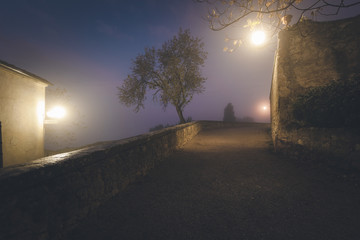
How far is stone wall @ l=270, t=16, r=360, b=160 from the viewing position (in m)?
4.16

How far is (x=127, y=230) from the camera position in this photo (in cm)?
175

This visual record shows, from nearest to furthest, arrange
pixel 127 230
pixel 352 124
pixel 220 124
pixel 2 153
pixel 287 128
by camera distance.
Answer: pixel 127 230 < pixel 352 124 < pixel 287 128 < pixel 2 153 < pixel 220 124

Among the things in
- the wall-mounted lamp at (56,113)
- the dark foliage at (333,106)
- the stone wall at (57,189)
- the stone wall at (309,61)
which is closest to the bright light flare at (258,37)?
the stone wall at (309,61)

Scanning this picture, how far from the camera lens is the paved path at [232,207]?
1710 millimetres

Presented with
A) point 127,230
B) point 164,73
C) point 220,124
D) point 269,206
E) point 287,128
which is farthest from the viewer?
point 220,124

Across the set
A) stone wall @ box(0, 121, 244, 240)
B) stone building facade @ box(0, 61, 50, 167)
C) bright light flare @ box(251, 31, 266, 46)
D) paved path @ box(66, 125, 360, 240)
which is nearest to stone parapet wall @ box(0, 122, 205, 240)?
stone wall @ box(0, 121, 244, 240)

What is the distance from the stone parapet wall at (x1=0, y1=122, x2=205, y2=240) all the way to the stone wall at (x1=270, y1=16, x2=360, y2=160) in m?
4.44

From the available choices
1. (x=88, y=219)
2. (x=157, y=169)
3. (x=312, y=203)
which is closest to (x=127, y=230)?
(x=88, y=219)

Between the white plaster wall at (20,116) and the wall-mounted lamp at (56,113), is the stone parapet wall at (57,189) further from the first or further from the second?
the wall-mounted lamp at (56,113)

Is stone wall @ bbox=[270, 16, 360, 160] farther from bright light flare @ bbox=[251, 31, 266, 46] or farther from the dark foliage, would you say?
bright light flare @ bbox=[251, 31, 266, 46]

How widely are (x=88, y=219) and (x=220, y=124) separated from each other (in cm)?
1483

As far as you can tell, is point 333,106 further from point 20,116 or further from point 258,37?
point 20,116

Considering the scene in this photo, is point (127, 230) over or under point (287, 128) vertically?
under

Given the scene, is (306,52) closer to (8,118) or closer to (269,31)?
(269,31)
